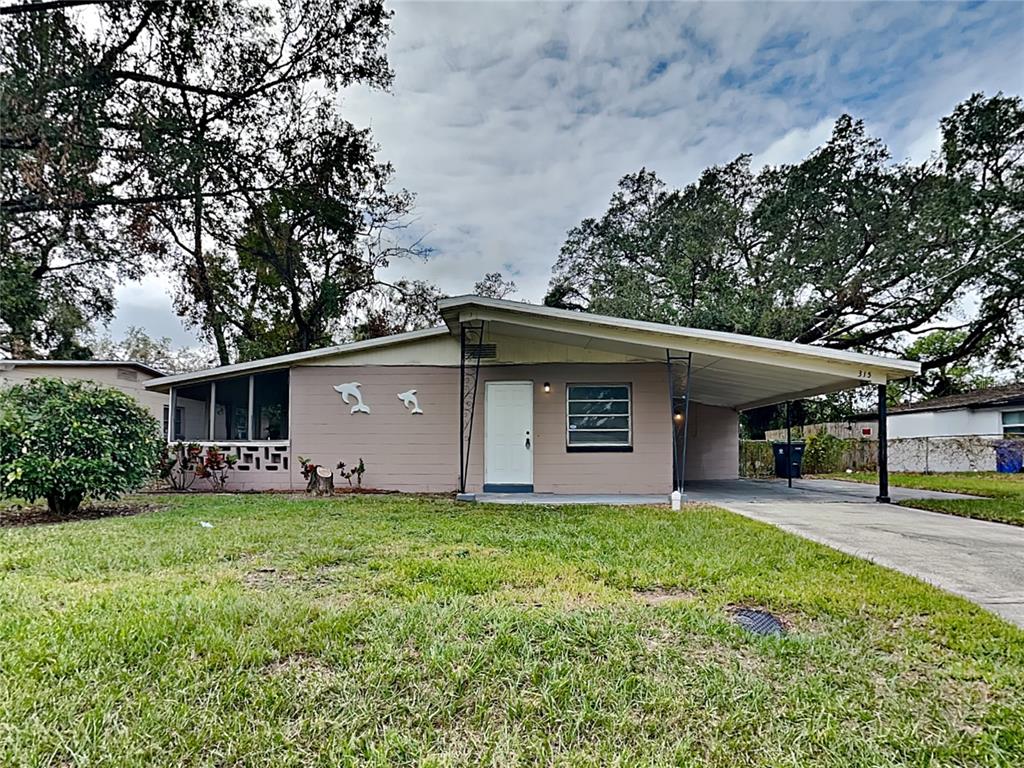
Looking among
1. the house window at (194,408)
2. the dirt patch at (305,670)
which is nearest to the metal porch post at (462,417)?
the house window at (194,408)

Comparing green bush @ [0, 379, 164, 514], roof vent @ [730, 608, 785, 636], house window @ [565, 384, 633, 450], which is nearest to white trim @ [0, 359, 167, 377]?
green bush @ [0, 379, 164, 514]

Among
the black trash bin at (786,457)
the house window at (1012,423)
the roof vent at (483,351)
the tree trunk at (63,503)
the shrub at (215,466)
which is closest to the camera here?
the tree trunk at (63,503)

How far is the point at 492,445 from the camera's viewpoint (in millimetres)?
9258

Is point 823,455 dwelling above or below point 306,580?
below

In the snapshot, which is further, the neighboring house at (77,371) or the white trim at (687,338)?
the neighboring house at (77,371)

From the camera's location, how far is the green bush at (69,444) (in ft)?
19.5

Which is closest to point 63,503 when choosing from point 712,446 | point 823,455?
point 712,446

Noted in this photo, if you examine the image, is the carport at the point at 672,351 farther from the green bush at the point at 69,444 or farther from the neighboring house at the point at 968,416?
the neighboring house at the point at 968,416

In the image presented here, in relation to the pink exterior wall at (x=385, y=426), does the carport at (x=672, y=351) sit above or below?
above

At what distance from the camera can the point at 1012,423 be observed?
57.4 feet

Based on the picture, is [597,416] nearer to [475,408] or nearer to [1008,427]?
[475,408]

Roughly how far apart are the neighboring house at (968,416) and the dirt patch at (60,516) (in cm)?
2275

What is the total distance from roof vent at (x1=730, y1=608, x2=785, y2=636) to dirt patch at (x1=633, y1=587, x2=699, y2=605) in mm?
288

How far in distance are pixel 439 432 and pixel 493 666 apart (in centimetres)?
726
